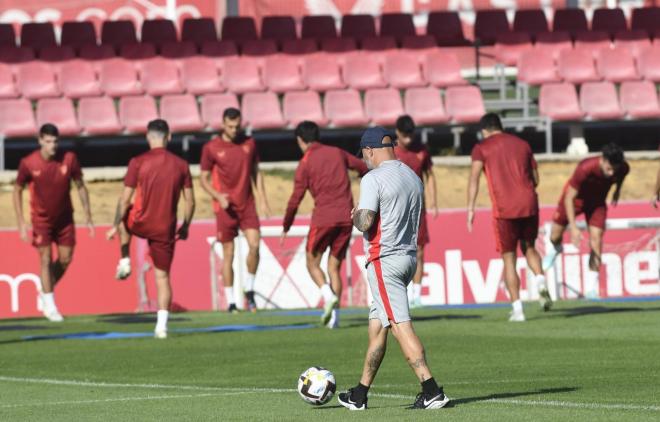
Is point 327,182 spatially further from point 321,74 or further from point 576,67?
point 576,67

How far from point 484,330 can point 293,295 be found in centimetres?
625

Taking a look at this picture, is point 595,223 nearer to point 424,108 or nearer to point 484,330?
point 484,330

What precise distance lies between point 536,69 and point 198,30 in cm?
753

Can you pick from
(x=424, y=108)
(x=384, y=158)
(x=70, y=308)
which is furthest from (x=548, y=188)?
(x=384, y=158)

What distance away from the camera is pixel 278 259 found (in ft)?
73.0

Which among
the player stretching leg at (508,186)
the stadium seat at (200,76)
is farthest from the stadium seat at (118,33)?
the player stretching leg at (508,186)

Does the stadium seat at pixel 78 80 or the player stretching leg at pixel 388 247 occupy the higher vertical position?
the stadium seat at pixel 78 80

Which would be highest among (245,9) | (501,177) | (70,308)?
(245,9)

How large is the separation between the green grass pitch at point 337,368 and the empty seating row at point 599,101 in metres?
11.9

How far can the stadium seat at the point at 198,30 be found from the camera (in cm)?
3384

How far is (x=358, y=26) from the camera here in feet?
114

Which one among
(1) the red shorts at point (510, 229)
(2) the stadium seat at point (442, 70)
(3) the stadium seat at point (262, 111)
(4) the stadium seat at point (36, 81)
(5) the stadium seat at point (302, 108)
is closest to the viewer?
(1) the red shorts at point (510, 229)

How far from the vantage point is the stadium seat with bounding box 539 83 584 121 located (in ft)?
101

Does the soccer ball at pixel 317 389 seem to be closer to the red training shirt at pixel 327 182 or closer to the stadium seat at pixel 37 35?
the red training shirt at pixel 327 182
